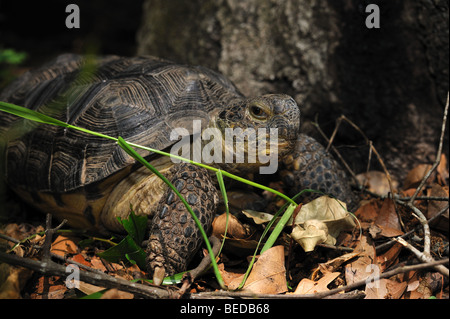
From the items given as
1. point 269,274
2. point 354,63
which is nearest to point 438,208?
point 269,274

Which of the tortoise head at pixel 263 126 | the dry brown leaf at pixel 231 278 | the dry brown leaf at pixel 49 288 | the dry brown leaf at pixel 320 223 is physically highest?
the tortoise head at pixel 263 126

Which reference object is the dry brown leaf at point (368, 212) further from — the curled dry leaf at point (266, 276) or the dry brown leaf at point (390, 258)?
the curled dry leaf at point (266, 276)

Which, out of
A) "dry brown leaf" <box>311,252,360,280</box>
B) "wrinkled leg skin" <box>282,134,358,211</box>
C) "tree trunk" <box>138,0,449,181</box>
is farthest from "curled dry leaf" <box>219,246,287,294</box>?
"tree trunk" <box>138,0,449,181</box>

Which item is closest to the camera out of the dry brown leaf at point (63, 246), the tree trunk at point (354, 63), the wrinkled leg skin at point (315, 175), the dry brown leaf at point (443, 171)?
the dry brown leaf at point (63, 246)

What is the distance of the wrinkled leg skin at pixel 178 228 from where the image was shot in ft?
7.68

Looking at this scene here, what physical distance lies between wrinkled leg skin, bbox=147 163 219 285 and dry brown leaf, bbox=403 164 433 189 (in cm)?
186

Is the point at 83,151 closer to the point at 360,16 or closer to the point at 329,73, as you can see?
the point at 329,73

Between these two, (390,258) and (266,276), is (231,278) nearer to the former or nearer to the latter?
(266,276)

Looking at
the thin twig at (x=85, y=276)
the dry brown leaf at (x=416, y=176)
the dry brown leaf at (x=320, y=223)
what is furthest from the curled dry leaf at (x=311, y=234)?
the dry brown leaf at (x=416, y=176)

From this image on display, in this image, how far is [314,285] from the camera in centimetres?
228

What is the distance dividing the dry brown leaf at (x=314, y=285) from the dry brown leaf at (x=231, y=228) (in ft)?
1.60

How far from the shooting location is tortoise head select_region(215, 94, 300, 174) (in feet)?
8.27

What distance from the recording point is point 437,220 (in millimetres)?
2816
